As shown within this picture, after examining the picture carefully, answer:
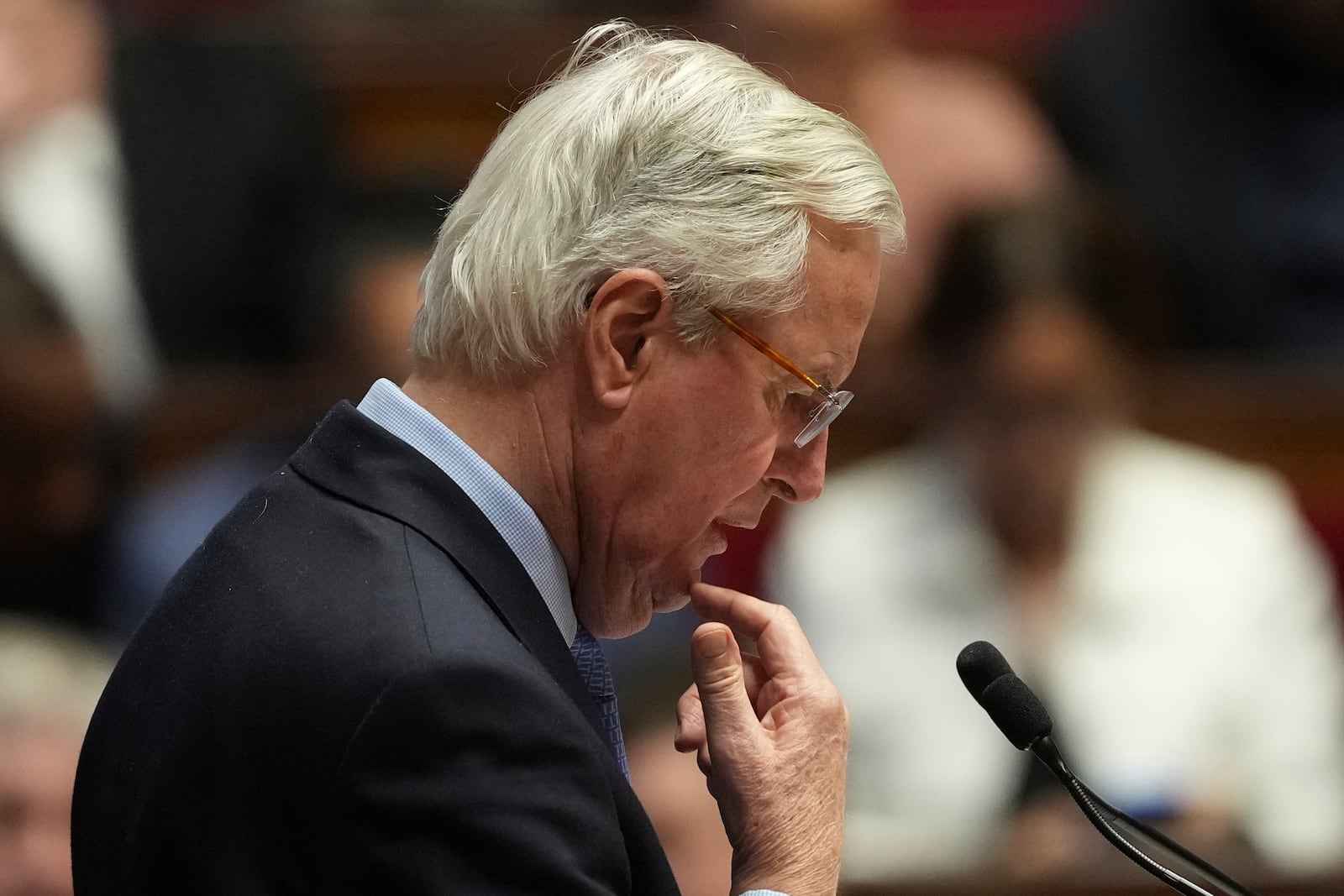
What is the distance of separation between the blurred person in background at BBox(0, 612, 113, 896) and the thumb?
3.34 ft

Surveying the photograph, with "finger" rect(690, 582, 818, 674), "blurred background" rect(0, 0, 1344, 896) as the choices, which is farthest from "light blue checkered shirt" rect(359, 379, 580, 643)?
"blurred background" rect(0, 0, 1344, 896)

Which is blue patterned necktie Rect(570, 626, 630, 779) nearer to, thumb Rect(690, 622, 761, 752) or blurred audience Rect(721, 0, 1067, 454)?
thumb Rect(690, 622, 761, 752)

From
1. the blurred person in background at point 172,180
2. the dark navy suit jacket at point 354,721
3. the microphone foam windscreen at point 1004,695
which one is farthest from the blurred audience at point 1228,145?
the dark navy suit jacket at point 354,721

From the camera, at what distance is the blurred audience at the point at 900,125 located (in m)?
2.76

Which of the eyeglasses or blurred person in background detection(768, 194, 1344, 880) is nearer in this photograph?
the eyeglasses

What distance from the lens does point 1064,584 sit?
2512mm

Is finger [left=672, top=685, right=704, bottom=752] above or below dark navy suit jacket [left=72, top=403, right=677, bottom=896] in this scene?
below

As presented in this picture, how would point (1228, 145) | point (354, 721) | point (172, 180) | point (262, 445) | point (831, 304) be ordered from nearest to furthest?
point (354, 721) < point (831, 304) < point (262, 445) < point (172, 180) < point (1228, 145)

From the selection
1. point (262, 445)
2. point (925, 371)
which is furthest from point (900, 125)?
point (262, 445)

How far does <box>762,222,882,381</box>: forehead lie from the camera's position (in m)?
1.13

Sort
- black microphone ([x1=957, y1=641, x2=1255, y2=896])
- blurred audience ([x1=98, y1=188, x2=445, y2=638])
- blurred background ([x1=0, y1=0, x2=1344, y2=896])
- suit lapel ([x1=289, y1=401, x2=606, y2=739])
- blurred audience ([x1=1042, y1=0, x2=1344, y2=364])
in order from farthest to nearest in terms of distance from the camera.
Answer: blurred audience ([x1=1042, y1=0, x2=1344, y2=364]) → blurred audience ([x1=98, y1=188, x2=445, y2=638]) → blurred background ([x1=0, y1=0, x2=1344, y2=896]) → black microphone ([x1=957, y1=641, x2=1255, y2=896]) → suit lapel ([x1=289, y1=401, x2=606, y2=739])

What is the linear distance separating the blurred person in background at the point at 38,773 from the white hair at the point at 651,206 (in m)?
1.01

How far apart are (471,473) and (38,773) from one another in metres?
1.07

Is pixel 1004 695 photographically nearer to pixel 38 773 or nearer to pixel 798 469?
pixel 798 469
